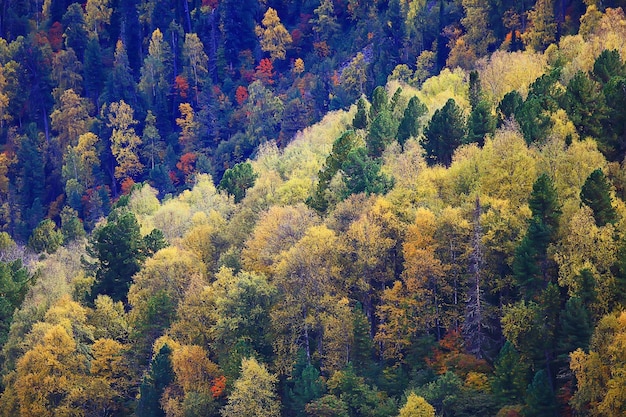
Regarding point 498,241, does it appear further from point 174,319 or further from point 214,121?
point 214,121

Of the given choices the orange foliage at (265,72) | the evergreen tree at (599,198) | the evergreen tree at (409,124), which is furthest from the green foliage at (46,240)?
the evergreen tree at (599,198)

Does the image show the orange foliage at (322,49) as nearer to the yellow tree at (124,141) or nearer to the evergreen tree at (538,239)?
the yellow tree at (124,141)

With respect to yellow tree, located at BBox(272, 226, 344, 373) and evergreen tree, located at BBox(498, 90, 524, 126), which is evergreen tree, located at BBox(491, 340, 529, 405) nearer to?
yellow tree, located at BBox(272, 226, 344, 373)

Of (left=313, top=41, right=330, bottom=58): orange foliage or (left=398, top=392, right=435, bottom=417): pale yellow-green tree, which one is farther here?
(left=313, top=41, right=330, bottom=58): orange foliage

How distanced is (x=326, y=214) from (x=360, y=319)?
15.1 metres

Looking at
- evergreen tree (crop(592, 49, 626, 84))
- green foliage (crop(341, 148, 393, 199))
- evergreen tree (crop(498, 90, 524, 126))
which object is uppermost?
evergreen tree (crop(592, 49, 626, 84))

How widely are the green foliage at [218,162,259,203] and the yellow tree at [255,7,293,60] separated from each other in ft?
259

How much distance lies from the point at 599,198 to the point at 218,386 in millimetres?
32224

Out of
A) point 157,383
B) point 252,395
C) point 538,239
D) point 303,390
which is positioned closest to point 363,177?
point 303,390

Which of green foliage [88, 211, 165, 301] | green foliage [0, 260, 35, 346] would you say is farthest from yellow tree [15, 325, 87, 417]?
green foliage [0, 260, 35, 346]

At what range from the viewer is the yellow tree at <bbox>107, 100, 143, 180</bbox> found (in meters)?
188

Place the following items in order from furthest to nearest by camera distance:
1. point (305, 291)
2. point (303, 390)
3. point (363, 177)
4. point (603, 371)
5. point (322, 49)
A: point (322, 49)
point (363, 177)
point (305, 291)
point (303, 390)
point (603, 371)

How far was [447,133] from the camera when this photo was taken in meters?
91.9

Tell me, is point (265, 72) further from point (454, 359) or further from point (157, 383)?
point (454, 359)
